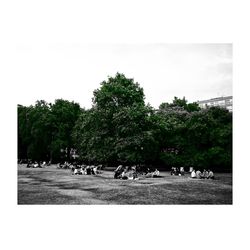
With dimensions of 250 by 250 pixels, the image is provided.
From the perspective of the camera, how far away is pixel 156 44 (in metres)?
14.2

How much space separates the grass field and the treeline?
3231 mm

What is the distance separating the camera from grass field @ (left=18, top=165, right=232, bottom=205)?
13383 mm

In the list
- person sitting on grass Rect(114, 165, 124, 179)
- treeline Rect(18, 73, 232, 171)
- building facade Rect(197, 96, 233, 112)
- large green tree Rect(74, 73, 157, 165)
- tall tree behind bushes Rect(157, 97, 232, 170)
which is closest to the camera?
building facade Rect(197, 96, 233, 112)

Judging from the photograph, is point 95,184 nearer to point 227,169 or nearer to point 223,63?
point 227,169

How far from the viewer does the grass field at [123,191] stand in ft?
43.9

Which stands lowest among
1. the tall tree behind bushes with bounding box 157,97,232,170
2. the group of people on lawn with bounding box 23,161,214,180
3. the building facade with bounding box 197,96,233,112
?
the group of people on lawn with bounding box 23,161,214,180

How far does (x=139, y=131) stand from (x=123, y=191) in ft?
21.3

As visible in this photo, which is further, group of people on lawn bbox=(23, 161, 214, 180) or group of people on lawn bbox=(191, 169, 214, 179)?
group of people on lawn bbox=(191, 169, 214, 179)

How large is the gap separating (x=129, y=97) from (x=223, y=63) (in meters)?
8.39

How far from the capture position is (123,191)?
14.5 meters

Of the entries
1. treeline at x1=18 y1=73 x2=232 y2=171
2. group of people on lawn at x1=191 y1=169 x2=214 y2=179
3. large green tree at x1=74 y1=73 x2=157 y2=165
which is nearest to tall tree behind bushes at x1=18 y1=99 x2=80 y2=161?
treeline at x1=18 y1=73 x2=232 y2=171

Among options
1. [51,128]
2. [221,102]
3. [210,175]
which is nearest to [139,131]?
[210,175]

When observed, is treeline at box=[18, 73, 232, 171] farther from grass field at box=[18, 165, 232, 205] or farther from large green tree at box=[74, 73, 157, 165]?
grass field at box=[18, 165, 232, 205]

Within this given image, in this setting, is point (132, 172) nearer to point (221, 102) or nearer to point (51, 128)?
point (221, 102)
